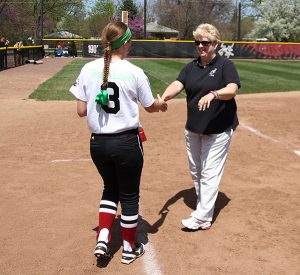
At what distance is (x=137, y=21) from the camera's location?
69.4m

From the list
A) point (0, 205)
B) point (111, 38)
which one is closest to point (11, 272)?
point (0, 205)

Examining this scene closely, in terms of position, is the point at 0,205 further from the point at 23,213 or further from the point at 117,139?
the point at 117,139

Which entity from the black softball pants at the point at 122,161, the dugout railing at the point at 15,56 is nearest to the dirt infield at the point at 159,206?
the black softball pants at the point at 122,161

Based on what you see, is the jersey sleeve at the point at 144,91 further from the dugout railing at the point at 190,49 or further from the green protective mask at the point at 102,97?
the dugout railing at the point at 190,49

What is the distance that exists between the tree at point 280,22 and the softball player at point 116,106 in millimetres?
60931

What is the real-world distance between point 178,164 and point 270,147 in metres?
1.97

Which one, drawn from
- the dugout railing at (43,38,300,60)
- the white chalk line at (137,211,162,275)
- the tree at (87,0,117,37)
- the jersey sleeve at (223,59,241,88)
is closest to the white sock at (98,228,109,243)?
the white chalk line at (137,211,162,275)

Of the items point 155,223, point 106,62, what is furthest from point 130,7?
point 106,62

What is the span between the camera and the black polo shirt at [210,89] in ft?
14.1

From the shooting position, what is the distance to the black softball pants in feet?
11.8

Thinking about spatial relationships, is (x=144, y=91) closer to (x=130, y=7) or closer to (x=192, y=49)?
(x=192, y=49)

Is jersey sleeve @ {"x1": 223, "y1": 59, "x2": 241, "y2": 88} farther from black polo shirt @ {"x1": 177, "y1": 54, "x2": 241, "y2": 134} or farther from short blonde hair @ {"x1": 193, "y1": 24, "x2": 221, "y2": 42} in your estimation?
short blonde hair @ {"x1": 193, "y1": 24, "x2": 221, "y2": 42}

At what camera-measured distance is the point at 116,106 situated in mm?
3516

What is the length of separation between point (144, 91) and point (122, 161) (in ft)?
1.85
